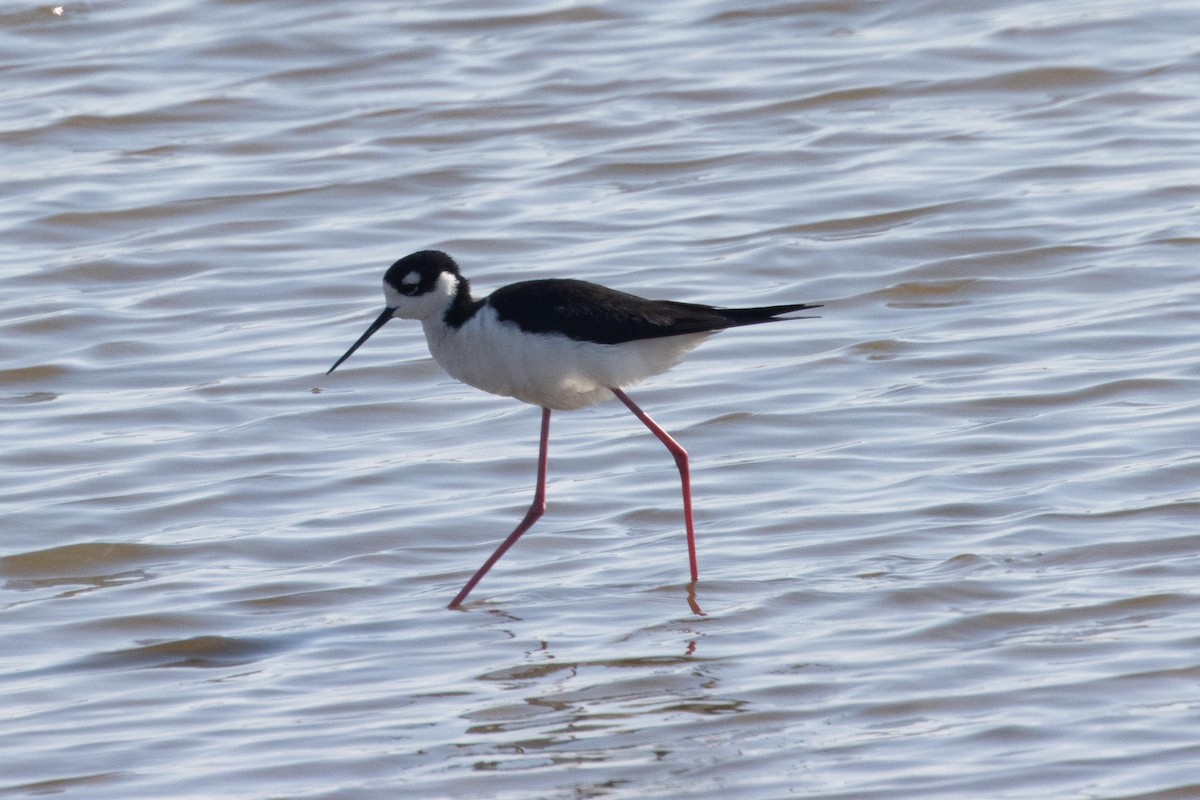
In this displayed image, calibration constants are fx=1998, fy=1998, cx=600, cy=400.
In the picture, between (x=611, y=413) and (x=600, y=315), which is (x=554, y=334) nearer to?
(x=600, y=315)

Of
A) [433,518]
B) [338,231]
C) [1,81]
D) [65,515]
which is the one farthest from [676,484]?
[1,81]

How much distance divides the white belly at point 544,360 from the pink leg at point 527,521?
317mm

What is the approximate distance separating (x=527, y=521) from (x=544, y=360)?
0.67 meters

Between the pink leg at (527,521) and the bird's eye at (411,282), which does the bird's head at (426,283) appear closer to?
the bird's eye at (411,282)

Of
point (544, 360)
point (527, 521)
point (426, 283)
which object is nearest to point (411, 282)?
point (426, 283)

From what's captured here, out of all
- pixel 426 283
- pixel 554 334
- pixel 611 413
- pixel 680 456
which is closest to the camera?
pixel 554 334

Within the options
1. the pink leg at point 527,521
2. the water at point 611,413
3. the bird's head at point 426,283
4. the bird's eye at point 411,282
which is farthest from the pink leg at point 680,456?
the bird's eye at point 411,282

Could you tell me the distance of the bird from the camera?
655 cm

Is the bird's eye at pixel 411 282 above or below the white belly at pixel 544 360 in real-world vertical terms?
above

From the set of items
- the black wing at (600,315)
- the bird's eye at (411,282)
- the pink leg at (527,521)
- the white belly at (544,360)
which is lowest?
the pink leg at (527,521)

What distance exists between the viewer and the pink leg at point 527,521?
6.54m

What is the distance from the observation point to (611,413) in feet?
28.1

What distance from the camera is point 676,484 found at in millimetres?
7605

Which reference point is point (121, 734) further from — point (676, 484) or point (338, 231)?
point (338, 231)
